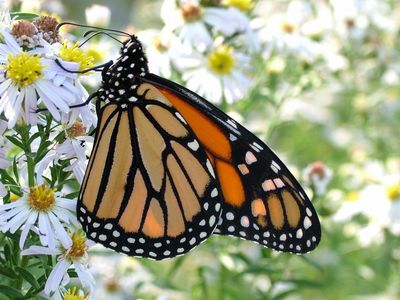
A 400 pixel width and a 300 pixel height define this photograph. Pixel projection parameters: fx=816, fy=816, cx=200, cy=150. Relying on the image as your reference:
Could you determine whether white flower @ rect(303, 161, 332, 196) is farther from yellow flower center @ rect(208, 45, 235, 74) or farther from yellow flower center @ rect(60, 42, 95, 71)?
yellow flower center @ rect(60, 42, 95, 71)

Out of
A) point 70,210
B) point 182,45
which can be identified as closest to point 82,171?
point 70,210

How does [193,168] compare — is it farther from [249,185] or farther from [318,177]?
[318,177]

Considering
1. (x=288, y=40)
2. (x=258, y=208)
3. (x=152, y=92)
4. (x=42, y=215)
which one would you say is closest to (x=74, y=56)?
(x=152, y=92)

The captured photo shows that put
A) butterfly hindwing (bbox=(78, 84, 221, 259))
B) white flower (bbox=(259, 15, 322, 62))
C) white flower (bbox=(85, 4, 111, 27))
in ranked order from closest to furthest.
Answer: butterfly hindwing (bbox=(78, 84, 221, 259)), white flower (bbox=(85, 4, 111, 27)), white flower (bbox=(259, 15, 322, 62))

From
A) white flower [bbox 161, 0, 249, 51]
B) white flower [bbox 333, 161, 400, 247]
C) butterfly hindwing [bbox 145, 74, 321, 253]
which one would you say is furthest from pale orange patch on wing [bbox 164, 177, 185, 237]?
white flower [bbox 333, 161, 400, 247]

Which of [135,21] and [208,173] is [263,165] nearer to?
[208,173]
